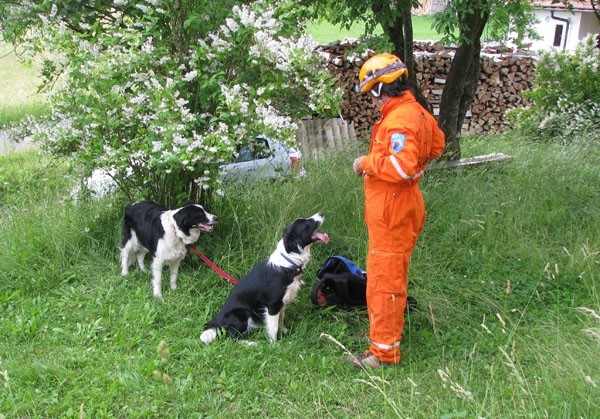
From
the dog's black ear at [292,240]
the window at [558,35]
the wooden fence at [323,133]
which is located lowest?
the window at [558,35]

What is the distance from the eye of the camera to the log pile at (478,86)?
11867 millimetres

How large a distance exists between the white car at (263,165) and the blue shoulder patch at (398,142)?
2275 millimetres

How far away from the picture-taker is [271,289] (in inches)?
162

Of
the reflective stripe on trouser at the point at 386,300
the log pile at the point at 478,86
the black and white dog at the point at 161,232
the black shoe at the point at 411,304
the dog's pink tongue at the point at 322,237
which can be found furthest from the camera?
the log pile at the point at 478,86

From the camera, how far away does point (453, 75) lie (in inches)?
304

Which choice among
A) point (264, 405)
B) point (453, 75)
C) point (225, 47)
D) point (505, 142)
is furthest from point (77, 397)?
point (505, 142)

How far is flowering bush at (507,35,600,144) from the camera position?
9.80 metres

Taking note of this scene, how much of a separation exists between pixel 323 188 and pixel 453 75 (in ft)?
10.4

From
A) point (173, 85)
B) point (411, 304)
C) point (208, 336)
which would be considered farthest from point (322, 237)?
point (173, 85)

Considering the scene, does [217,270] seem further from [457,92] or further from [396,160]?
[457,92]

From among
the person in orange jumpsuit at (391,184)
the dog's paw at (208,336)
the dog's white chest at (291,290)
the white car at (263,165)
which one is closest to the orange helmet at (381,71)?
the person in orange jumpsuit at (391,184)

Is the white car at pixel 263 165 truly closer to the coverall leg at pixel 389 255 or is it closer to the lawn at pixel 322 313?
the lawn at pixel 322 313

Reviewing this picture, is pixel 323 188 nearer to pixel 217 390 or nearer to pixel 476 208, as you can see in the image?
pixel 476 208

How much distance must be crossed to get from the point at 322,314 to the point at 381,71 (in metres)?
2.12
